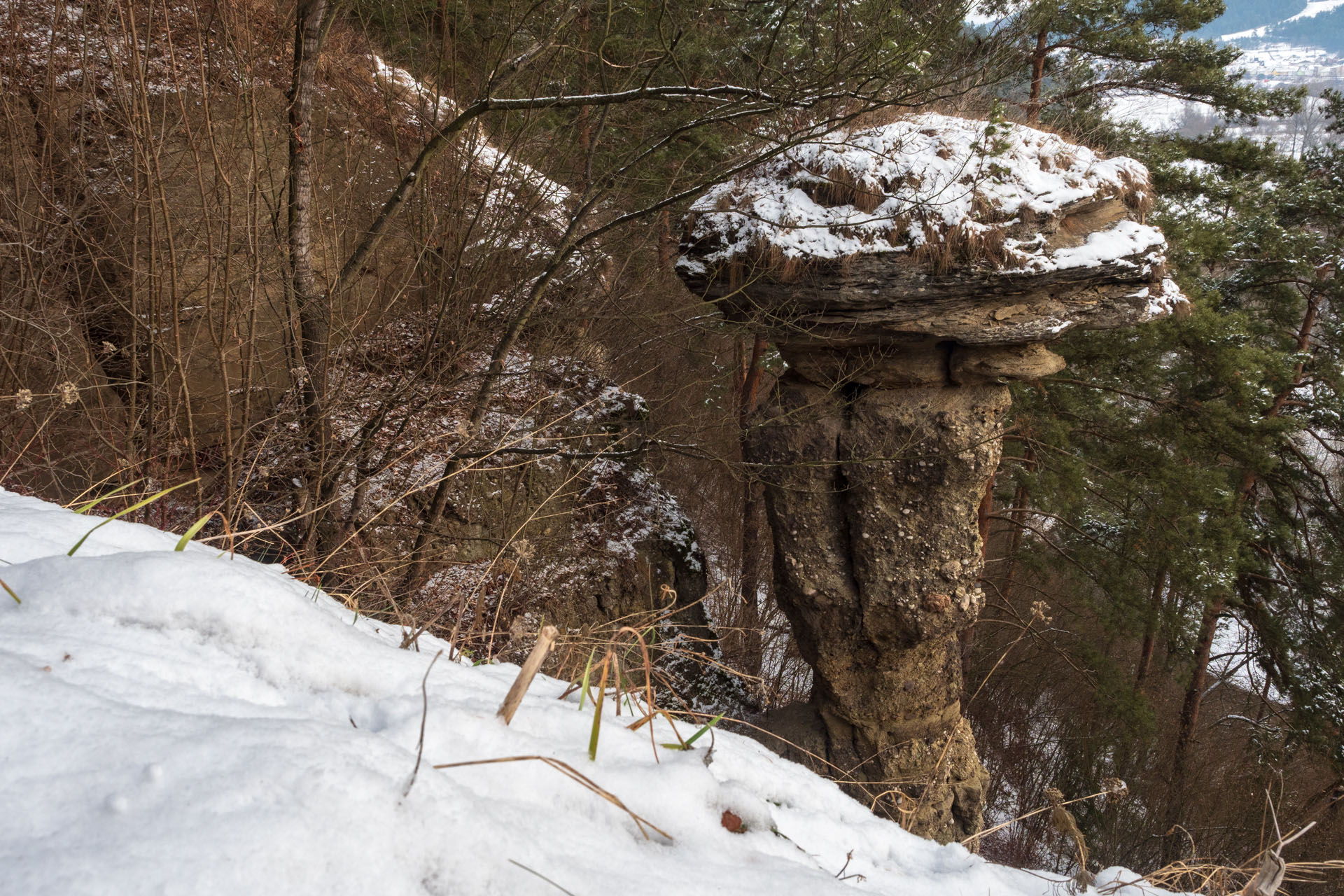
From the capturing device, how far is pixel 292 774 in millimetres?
728

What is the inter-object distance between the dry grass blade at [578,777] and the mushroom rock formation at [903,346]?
3907 mm

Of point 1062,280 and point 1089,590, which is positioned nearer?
point 1062,280

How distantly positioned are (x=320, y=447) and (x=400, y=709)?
2.77m

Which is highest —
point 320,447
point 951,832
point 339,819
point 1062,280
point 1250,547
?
point 1062,280

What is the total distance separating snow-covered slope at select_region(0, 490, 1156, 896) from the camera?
2.09ft

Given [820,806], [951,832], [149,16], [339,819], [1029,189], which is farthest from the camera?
[951,832]

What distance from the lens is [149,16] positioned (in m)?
2.39

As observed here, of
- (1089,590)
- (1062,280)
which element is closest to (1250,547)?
(1089,590)

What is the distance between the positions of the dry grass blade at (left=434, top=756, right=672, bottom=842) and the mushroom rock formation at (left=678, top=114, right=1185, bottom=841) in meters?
3.91

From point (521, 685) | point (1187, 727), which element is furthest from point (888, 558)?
point (1187, 727)

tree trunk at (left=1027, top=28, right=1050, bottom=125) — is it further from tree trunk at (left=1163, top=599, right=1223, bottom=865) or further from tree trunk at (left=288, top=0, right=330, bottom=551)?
tree trunk at (left=288, top=0, right=330, bottom=551)

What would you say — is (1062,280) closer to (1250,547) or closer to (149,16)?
(149,16)

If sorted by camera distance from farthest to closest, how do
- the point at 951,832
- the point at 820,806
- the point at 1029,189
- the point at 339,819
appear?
the point at 951,832 < the point at 1029,189 < the point at 820,806 < the point at 339,819

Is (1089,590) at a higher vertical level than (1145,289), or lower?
lower
